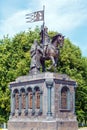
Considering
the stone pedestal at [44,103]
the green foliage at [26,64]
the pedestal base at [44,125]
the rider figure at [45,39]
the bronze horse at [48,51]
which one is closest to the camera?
the pedestal base at [44,125]

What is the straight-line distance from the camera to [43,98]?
31297mm

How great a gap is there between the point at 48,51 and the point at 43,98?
3710 mm

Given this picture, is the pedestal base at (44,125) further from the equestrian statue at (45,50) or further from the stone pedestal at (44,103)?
the equestrian statue at (45,50)

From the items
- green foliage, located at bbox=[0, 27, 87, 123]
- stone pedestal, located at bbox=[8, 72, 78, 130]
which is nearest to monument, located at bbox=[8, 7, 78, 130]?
stone pedestal, located at bbox=[8, 72, 78, 130]

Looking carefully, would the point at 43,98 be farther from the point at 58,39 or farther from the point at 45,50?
the point at 58,39

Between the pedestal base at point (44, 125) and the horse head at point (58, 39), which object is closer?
the pedestal base at point (44, 125)

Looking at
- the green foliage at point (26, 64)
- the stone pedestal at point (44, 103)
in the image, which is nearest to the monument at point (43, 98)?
the stone pedestal at point (44, 103)

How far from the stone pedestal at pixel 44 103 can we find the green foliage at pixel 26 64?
48.9 feet

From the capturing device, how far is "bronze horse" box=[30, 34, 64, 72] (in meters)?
32.9

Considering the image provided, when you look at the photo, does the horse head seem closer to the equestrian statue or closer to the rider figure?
the equestrian statue

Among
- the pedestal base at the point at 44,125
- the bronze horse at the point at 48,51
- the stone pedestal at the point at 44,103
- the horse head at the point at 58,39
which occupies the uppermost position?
the horse head at the point at 58,39

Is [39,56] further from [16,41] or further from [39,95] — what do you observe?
[16,41]

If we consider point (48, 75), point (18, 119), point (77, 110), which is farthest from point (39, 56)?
point (77, 110)

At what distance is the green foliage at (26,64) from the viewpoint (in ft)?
162
